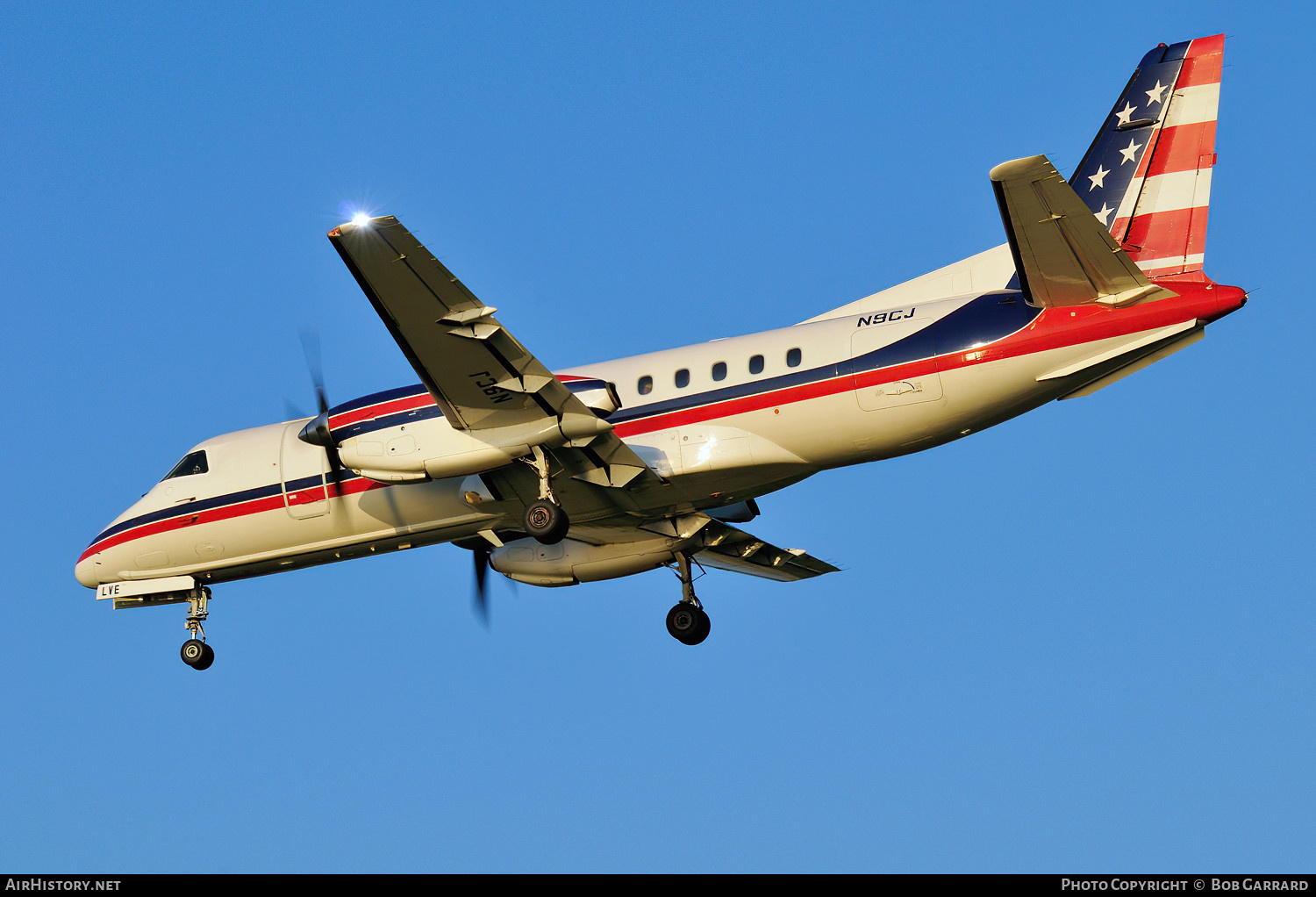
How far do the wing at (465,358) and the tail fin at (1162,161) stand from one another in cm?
797

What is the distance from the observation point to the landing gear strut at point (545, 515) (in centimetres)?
2052

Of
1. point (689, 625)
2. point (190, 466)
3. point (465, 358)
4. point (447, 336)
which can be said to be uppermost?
point (190, 466)

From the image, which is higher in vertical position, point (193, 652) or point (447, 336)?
point (447, 336)

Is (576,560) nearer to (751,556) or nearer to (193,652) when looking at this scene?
(751,556)

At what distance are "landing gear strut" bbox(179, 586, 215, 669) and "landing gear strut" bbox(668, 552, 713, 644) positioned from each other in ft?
26.2

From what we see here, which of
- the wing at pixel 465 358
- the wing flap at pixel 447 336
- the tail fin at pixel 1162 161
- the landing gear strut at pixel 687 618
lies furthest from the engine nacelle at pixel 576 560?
the tail fin at pixel 1162 161

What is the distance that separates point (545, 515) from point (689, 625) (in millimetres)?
5209

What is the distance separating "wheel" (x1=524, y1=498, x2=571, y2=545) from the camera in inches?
808

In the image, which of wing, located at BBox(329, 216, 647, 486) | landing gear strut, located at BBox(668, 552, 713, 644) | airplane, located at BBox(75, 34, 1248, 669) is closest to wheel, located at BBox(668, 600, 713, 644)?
landing gear strut, located at BBox(668, 552, 713, 644)

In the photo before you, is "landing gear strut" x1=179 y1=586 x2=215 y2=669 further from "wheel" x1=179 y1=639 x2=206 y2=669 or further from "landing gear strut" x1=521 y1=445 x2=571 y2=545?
"landing gear strut" x1=521 y1=445 x2=571 y2=545

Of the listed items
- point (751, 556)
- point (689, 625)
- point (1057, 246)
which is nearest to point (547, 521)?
point (689, 625)

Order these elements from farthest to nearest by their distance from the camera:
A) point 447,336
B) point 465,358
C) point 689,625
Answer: point 689,625
point 465,358
point 447,336

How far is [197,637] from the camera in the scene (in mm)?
24281
